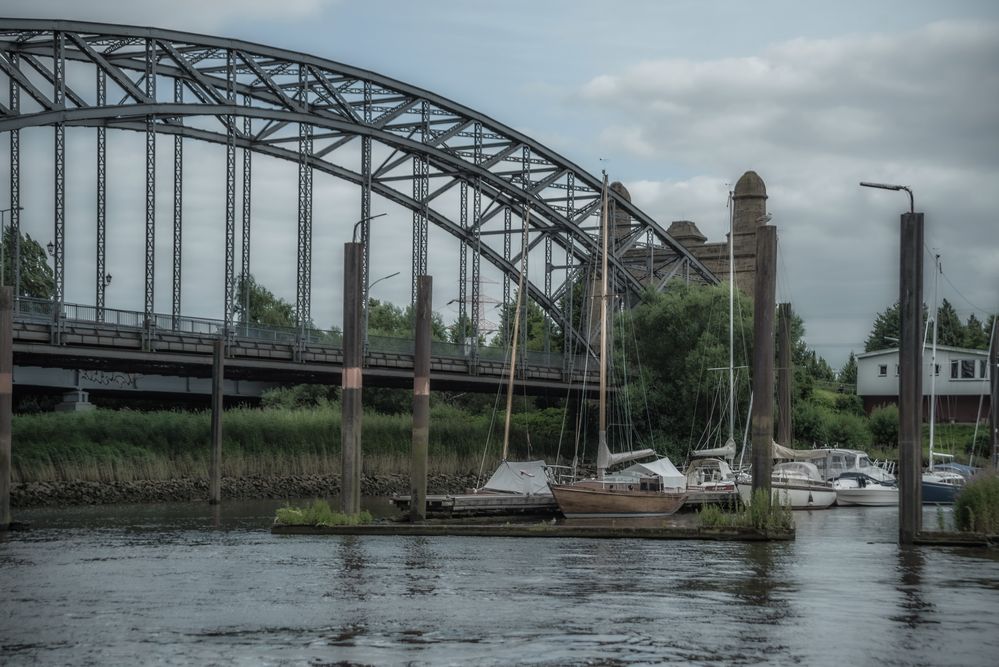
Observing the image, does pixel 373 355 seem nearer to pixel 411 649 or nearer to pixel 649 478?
pixel 649 478

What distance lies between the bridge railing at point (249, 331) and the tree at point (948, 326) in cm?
5851

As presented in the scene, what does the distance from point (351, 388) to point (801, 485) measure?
2818 cm

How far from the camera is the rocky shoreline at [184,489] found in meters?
52.2

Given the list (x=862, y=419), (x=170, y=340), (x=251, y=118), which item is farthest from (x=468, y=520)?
(x=862, y=419)

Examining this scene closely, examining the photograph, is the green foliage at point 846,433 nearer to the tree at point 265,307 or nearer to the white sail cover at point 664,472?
the white sail cover at point 664,472

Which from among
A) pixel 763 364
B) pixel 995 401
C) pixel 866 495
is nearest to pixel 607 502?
pixel 866 495

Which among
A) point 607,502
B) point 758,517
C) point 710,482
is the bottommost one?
point 607,502

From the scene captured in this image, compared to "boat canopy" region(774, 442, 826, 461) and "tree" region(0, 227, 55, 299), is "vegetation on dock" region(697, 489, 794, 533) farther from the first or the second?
"tree" region(0, 227, 55, 299)

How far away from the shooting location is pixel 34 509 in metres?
50.8

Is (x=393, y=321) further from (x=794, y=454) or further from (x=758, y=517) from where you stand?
(x=758, y=517)

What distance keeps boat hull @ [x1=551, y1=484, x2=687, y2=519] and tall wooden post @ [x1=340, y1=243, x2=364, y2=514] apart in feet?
49.0

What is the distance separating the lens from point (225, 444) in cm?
6259

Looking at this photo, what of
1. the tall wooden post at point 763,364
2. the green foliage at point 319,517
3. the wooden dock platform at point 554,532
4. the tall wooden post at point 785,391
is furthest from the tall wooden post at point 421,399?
the tall wooden post at point 785,391

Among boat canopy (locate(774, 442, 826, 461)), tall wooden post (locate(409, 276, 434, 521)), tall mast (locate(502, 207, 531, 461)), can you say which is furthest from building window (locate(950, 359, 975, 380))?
tall wooden post (locate(409, 276, 434, 521))
